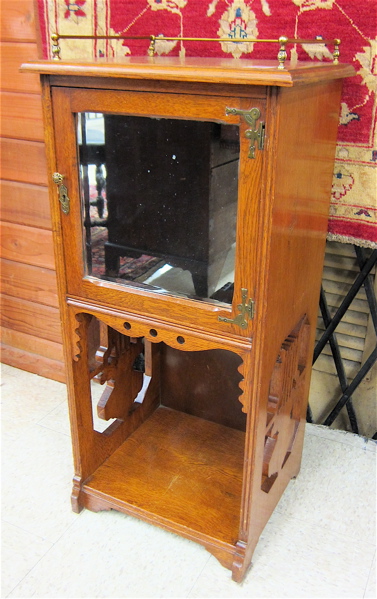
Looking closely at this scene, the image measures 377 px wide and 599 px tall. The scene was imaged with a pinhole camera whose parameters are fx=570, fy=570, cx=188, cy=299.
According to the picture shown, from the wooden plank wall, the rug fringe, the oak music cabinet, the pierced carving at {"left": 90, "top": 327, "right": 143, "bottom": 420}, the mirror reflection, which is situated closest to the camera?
the oak music cabinet

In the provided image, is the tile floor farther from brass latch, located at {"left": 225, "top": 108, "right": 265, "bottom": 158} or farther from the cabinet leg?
brass latch, located at {"left": 225, "top": 108, "right": 265, "bottom": 158}

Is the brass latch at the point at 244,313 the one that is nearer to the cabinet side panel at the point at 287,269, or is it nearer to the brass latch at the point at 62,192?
the cabinet side panel at the point at 287,269

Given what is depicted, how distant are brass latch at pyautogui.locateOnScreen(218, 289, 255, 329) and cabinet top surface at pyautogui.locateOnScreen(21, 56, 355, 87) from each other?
0.37 meters

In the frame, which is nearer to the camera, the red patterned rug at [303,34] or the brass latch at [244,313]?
the brass latch at [244,313]

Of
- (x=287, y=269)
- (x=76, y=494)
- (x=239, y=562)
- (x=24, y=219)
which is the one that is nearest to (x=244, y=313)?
(x=287, y=269)

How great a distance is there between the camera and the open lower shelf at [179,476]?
1.37 meters

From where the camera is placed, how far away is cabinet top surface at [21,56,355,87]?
0.86 metres

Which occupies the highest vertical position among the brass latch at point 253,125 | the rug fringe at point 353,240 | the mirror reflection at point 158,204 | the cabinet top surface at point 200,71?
the cabinet top surface at point 200,71

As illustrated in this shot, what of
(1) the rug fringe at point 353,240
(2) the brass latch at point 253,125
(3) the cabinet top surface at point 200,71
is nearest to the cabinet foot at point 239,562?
(1) the rug fringe at point 353,240

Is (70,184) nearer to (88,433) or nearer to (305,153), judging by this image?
(305,153)

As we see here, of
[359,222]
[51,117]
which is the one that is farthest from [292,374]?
[51,117]

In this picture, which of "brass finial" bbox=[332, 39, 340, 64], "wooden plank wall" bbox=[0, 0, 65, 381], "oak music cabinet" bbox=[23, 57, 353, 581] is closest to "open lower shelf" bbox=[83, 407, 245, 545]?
"oak music cabinet" bbox=[23, 57, 353, 581]

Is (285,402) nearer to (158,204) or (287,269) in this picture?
(287,269)

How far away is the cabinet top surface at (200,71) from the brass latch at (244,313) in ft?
1.20
